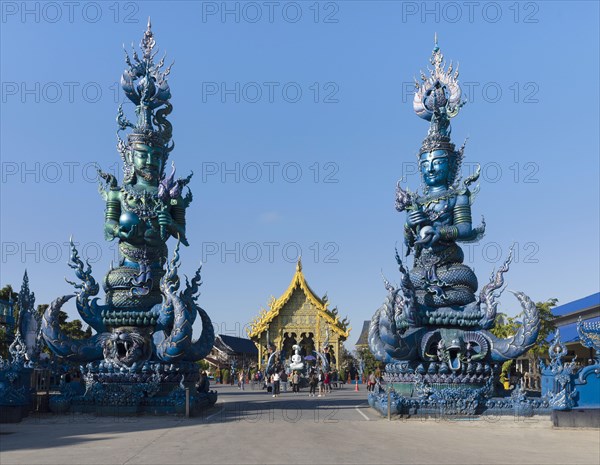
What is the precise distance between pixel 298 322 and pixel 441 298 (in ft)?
84.5

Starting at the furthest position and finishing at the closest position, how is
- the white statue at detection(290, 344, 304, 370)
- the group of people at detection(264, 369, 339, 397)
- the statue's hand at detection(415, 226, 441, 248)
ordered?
1. the white statue at detection(290, 344, 304, 370)
2. the group of people at detection(264, 369, 339, 397)
3. the statue's hand at detection(415, 226, 441, 248)

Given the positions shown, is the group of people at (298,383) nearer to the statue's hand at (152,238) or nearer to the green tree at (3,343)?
the statue's hand at (152,238)

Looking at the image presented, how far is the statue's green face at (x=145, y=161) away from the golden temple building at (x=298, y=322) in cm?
2439

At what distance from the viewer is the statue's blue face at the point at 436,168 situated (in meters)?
21.7

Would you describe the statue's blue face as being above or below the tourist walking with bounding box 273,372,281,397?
above

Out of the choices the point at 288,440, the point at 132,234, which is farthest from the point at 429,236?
the point at 132,234

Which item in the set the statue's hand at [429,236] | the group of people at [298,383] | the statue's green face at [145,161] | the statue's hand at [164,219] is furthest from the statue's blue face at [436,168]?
the group of people at [298,383]

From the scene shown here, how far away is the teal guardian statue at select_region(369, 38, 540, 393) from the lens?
64.4 feet

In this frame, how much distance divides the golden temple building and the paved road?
24605mm

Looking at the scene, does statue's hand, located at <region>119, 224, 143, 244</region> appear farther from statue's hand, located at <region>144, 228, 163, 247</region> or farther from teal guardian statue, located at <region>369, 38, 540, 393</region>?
teal guardian statue, located at <region>369, 38, 540, 393</region>

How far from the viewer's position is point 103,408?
1936 centimetres

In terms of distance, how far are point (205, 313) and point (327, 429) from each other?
7178 mm

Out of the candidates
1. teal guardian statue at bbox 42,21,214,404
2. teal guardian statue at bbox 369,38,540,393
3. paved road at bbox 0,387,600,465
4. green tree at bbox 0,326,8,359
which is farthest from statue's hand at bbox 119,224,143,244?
green tree at bbox 0,326,8,359

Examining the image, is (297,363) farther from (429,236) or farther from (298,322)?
(429,236)
